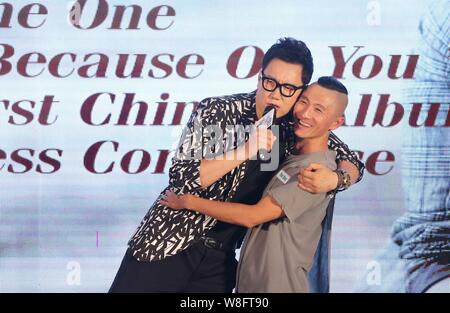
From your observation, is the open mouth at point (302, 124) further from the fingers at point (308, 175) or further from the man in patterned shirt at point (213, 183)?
the fingers at point (308, 175)

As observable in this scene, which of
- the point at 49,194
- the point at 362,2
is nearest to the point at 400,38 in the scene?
the point at 362,2

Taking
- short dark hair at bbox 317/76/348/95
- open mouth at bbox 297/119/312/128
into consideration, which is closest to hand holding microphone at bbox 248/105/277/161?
open mouth at bbox 297/119/312/128

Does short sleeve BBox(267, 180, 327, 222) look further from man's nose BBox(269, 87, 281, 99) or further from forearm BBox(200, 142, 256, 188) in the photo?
man's nose BBox(269, 87, 281, 99)

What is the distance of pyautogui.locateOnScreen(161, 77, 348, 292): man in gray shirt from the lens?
3004 millimetres

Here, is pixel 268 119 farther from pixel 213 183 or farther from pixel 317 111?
pixel 213 183

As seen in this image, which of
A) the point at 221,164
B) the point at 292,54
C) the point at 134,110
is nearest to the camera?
the point at 221,164

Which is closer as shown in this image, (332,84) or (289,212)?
(289,212)

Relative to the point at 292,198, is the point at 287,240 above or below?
below

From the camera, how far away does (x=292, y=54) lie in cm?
320

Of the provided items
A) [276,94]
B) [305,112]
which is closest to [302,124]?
[305,112]

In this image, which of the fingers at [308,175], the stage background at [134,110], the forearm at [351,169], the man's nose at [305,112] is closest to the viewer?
the fingers at [308,175]

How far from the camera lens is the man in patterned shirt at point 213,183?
10.3 feet

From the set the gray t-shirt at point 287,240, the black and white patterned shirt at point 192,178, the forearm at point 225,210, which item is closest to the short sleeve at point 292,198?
the gray t-shirt at point 287,240

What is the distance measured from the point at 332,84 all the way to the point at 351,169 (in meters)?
0.36
